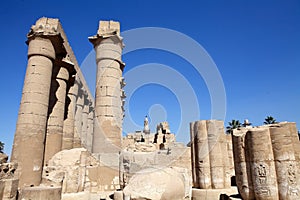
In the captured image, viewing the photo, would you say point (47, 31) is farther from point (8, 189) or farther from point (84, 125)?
point (84, 125)

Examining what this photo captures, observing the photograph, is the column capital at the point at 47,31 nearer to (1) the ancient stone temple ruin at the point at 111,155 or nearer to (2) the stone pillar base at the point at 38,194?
(1) the ancient stone temple ruin at the point at 111,155

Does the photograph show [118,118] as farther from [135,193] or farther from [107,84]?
[135,193]

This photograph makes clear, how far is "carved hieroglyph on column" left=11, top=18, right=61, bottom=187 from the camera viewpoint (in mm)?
8866

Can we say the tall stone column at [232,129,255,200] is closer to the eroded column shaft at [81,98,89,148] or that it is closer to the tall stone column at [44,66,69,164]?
the tall stone column at [44,66,69,164]

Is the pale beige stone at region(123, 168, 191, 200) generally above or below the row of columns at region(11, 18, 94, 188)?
below

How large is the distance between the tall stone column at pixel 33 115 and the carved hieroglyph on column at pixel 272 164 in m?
8.14

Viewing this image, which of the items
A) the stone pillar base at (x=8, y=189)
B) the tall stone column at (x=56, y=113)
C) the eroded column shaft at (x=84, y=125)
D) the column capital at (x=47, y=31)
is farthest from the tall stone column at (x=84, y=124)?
the stone pillar base at (x=8, y=189)

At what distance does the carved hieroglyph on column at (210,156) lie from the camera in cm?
722

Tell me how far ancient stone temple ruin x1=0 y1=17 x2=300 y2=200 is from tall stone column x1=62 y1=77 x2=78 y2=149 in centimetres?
2

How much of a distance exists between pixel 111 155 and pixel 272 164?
6.28 meters

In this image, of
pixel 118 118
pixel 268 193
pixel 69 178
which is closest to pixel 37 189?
pixel 69 178

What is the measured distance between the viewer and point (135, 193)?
462 centimetres

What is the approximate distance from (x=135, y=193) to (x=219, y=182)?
3.75m

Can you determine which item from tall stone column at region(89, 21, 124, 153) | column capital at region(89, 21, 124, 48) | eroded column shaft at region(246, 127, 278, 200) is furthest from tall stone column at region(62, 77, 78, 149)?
eroded column shaft at region(246, 127, 278, 200)
